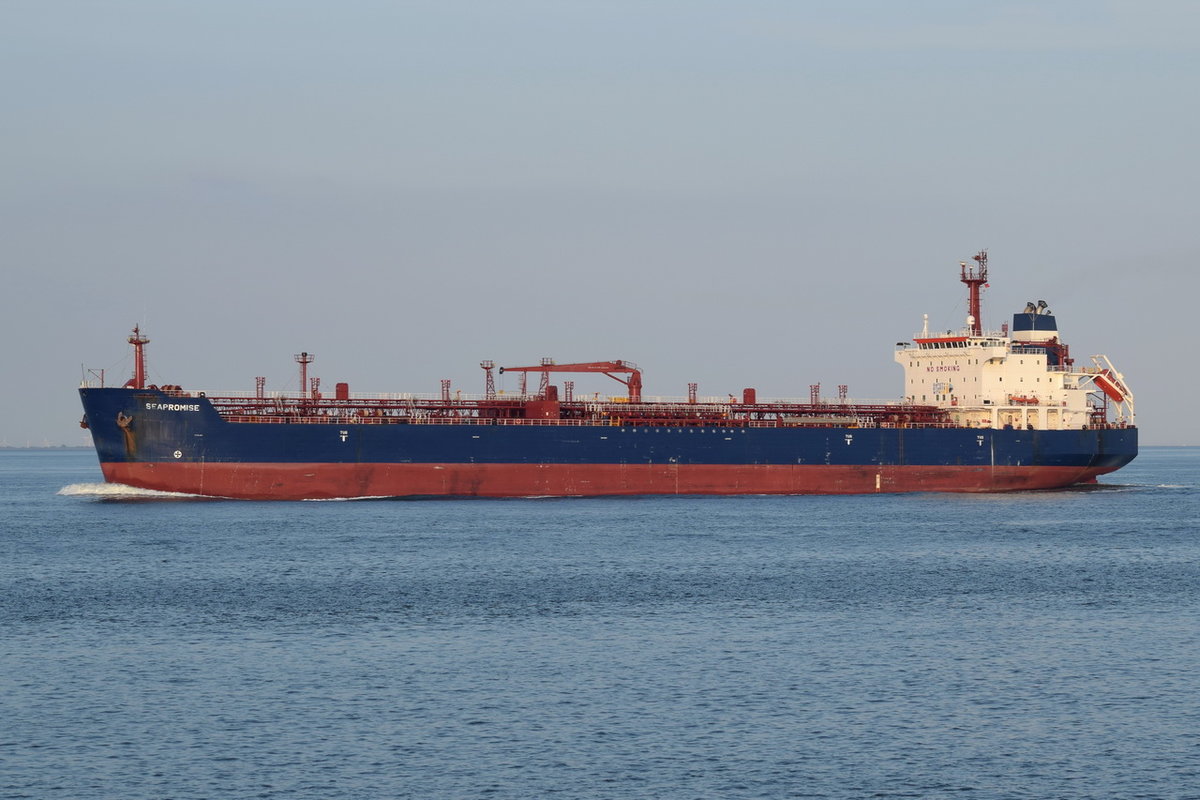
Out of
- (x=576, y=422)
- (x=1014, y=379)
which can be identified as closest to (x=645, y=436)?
(x=576, y=422)

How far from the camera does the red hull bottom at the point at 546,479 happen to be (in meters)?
53.9

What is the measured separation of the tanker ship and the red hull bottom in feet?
0.21

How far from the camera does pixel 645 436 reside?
189 feet

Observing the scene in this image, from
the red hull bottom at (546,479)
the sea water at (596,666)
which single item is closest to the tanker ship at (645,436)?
the red hull bottom at (546,479)

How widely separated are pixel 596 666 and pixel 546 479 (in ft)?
110

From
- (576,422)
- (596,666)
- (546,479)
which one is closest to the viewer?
(596,666)

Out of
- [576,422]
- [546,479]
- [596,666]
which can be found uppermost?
[576,422]

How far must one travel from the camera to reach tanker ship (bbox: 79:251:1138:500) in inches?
2108

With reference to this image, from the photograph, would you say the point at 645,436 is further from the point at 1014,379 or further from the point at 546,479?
the point at 1014,379

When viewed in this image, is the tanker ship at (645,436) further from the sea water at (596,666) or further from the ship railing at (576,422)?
the sea water at (596,666)

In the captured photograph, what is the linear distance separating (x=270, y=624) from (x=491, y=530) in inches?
698

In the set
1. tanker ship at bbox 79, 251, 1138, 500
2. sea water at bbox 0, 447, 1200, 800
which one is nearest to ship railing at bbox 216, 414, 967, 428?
tanker ship at bbox 79, 251, 1138, 500

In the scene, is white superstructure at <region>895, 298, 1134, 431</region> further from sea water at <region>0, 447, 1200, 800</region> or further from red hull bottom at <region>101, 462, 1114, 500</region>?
sea water at <region>0, 447, 1200, 800</region>

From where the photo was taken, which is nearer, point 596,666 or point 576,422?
point 596,666
